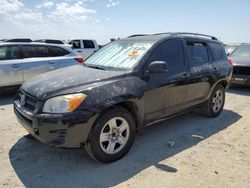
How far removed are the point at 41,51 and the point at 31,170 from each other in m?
5.14

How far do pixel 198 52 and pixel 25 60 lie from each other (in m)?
4.81

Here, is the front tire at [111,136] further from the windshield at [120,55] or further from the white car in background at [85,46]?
the white car in background at [85,46]

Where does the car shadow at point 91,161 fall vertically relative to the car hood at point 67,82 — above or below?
below

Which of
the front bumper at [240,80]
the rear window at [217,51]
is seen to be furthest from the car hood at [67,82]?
the front bumper at [240,80]

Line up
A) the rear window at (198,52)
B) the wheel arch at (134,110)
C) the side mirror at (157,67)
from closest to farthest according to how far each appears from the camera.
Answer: the wheel arch at (134,110)
the side mirror at (157,67)
the rear window at (198,52)

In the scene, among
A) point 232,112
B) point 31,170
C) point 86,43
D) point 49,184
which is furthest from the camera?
point 86,43

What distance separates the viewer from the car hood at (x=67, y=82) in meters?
3.43

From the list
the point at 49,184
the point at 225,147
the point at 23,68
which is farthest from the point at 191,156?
the point at 23,68

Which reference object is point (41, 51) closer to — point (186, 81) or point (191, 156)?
point (186, 81)

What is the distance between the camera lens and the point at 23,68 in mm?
7430

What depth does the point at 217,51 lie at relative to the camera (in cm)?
591

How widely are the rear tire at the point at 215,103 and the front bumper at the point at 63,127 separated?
317 centimetres

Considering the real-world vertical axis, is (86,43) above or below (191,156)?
above

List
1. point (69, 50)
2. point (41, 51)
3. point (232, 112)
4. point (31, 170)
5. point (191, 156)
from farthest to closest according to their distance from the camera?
point (69, 50) → point (41, 51) → point (232, 112) → point (191, 156) → point (31, 170)
